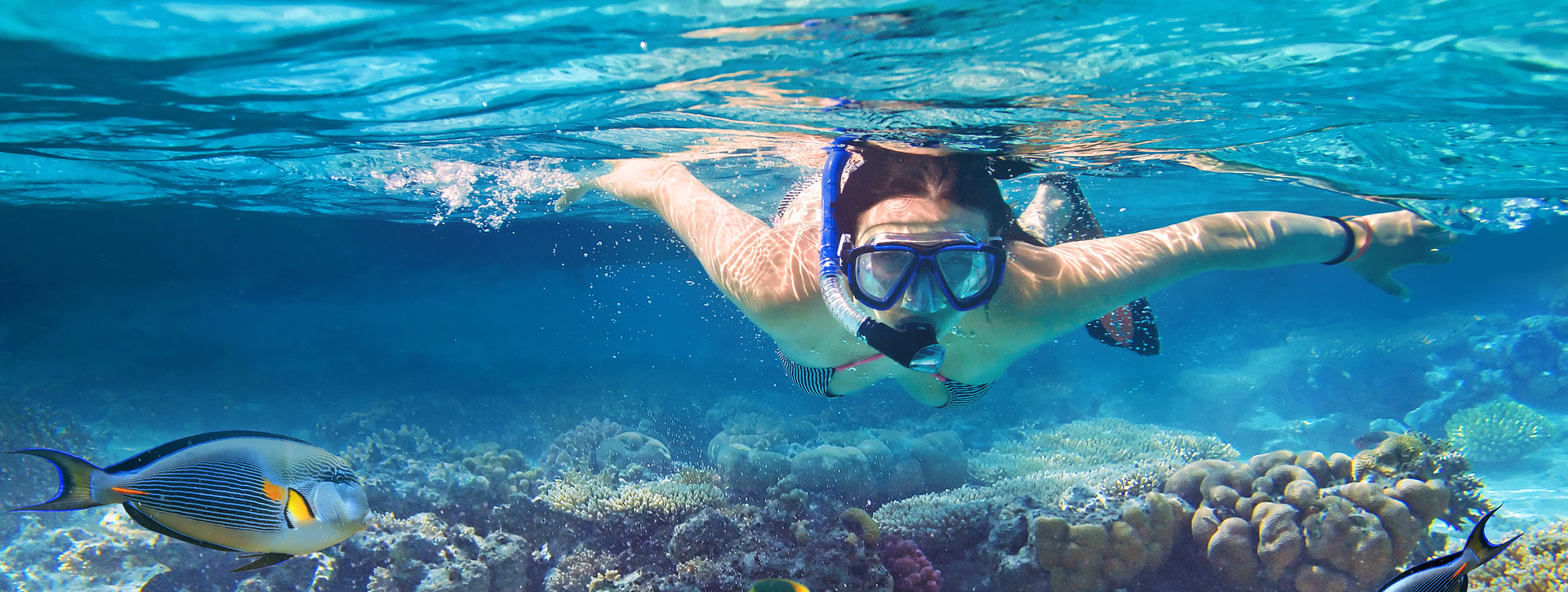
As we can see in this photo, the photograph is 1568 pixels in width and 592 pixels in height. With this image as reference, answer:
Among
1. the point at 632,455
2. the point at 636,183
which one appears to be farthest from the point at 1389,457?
the point at 632,455

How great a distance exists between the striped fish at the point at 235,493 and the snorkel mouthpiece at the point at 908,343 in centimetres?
247

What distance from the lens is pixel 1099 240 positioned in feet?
14.0

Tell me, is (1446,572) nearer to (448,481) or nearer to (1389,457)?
(1389,457)

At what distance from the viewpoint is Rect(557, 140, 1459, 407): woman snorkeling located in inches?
129

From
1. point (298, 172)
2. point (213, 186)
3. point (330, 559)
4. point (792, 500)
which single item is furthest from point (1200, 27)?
point (213, 186)

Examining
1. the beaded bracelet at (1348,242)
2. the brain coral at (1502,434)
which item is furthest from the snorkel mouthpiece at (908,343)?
the brain coral at (1502,434)

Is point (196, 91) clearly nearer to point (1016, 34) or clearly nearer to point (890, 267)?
point (890, 267)

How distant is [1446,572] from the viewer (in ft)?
7.03

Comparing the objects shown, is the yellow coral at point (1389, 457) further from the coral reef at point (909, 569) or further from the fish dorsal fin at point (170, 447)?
the fish dorsal fin at point (170, 447)

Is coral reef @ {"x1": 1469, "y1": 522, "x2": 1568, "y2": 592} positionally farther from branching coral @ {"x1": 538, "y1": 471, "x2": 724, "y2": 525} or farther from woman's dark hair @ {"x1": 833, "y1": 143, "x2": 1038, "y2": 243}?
branching coral @ {"x1": 538, "y1": 471, "x2": 724, "y2": 525}

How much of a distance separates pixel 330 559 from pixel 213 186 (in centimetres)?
1142

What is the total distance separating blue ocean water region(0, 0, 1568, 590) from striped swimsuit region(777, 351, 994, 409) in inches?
66.4

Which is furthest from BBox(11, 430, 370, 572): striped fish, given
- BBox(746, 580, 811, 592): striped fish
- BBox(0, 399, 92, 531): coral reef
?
BBox(0, 399, 92, 531): coral reef

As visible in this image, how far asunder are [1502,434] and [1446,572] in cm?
2161
